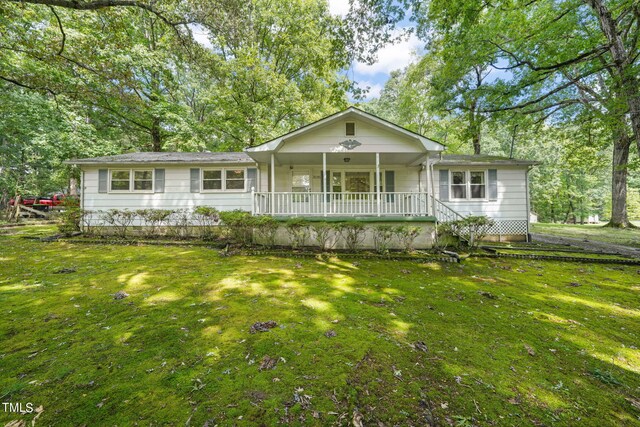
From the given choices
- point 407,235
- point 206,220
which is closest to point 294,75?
point 206,220

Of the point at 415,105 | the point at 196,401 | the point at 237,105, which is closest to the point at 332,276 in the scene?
the point at 196,401

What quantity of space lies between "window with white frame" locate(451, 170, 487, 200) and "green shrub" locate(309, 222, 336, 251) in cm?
722

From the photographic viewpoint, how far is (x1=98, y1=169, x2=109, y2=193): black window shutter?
12.5 meters

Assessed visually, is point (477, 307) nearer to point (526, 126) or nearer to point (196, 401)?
point (196, 401)

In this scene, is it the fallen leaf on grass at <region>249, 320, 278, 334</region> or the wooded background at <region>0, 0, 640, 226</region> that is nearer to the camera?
the fallen leaf on grass at <region>249, 320, 278, 334</region>

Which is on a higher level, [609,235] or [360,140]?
[360,140]

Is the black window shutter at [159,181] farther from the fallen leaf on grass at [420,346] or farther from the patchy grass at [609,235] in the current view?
the patchy grass at [609,235]

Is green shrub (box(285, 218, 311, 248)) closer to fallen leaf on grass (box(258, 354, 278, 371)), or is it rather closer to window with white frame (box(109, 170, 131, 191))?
fallen leaf on grass (box(258, 354, 278, 371))

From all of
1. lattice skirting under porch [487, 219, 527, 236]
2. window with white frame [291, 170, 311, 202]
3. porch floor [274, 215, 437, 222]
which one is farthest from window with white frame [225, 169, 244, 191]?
lattice skirting under porch [487, 219, 527, 236]

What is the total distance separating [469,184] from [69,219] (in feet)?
62.6

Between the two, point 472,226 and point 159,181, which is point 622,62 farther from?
point 159,181

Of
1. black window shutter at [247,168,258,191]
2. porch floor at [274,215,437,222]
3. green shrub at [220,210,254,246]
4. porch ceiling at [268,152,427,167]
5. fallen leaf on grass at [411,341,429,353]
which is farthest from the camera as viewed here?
black window shutter at [247,168,258,191]

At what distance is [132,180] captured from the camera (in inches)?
499

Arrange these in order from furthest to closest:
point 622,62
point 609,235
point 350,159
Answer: point 609,235 < point 350,159 < point 622,62
